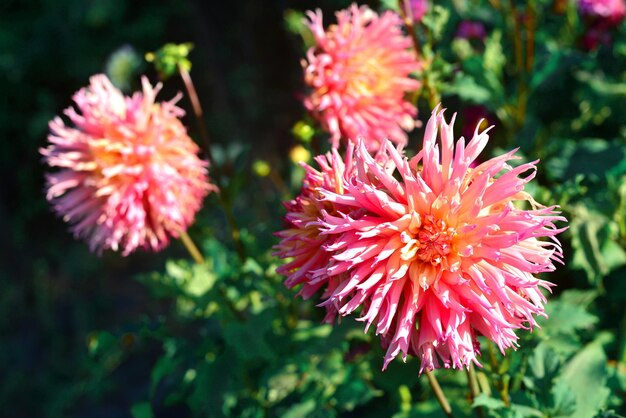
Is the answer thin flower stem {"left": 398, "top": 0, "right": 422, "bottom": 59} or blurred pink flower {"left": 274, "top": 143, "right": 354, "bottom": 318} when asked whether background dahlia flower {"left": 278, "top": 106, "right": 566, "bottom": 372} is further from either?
thin flower stem {"left": 398, "top": 0, "right": 422, "bottom": 59}

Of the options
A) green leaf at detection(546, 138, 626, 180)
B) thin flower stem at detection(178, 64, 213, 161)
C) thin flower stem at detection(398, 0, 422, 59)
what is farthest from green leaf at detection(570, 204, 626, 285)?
thin flower stem at detection(178, 64, 213, 161)

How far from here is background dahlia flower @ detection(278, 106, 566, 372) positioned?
100 centimetres

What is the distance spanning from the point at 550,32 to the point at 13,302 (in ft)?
12.0

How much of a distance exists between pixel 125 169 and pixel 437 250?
0.91 meters

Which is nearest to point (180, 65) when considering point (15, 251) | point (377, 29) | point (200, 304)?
point (377, 29)

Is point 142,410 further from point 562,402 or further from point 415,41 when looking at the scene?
point 415,41

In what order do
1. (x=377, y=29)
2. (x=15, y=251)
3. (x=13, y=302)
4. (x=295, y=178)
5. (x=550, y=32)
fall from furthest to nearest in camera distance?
1. (x=15, y=251)
2. (x=13, y=302)
3. (x=550, y=32)
4. (x=295, y=178)
5. (x=377, y=29)

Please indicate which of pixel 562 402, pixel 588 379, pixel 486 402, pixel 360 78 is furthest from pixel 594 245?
pixel 360 78

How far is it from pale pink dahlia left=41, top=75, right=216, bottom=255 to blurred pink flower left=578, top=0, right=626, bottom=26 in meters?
1.48

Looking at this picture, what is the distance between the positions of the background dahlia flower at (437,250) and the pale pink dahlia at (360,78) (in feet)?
1.59

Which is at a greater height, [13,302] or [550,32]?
[550,32]

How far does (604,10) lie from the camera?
2152 millimetres

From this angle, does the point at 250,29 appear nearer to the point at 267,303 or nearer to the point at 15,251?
the point at 15,251

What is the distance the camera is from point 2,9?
4188mm
